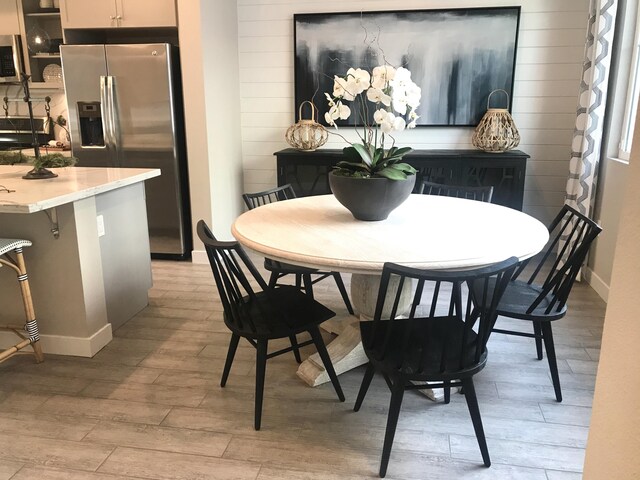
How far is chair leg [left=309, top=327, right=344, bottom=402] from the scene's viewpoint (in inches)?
88.0

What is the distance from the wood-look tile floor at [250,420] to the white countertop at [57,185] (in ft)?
2.87

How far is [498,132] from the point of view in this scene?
4.18 m

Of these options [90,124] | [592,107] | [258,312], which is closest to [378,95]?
[258,312]

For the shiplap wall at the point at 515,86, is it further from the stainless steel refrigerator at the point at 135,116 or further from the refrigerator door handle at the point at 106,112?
the refrigerator door handle at the point at 106,112

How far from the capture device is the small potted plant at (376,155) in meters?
2.14

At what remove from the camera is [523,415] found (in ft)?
7.30

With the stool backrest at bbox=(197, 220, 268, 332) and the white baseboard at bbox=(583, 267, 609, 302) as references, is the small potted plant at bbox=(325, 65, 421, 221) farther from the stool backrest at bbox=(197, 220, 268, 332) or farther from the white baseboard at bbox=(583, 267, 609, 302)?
the white baseboard at bbox=(583, 267, 609, 302)

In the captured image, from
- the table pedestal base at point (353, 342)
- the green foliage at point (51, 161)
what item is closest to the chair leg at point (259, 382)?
the table pedestal base at point (353, 342)

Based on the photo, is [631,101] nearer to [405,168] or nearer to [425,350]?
[405,168]

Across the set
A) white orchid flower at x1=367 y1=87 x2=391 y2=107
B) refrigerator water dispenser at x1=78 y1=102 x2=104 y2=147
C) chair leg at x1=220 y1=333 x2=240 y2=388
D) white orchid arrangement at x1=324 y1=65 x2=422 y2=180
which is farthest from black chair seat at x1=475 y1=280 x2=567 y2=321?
refrigerator water dispenser at x1=78 y1=102 x2=104 y2=147

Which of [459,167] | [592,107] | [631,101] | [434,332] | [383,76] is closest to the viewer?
[434,332]

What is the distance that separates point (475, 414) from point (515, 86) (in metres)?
3.31

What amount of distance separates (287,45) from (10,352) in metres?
3.31

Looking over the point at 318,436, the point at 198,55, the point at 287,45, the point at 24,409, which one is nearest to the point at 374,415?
the point at 318,436
